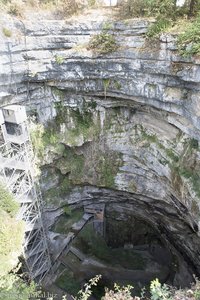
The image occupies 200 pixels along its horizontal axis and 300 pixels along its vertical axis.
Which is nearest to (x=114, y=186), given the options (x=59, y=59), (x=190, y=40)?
(x=59, y=59)

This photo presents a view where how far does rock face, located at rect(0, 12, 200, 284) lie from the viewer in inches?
444

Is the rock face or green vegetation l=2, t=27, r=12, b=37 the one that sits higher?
green vegetation l=2, t=27, r=12, b=37

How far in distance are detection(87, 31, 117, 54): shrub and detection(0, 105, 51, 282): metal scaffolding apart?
3990mm

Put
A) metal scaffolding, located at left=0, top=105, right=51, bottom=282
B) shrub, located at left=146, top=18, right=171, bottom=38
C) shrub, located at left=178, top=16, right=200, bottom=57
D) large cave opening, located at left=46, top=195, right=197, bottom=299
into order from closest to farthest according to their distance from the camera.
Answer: shrub, located at left=178, top=16, right=200, bottom=57, shrub, located at left=146, top=18, right=171, bottom=38, metal scaffolding, located at left=0, top=105, right=51, bottom=282, large cave opening, located at left=46, top=195, right=197, bottom=299

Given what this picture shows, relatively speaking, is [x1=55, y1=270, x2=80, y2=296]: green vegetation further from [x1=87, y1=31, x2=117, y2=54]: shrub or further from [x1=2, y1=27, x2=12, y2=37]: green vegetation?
[x1=2, y1=27, x2=12, y2=37]: green vegetation

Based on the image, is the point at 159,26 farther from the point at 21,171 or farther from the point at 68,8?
the point at 21,171

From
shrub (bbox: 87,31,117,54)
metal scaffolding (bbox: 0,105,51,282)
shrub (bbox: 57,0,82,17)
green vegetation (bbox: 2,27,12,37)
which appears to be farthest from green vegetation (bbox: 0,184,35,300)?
shrub (bbox: 57,0,82,17)

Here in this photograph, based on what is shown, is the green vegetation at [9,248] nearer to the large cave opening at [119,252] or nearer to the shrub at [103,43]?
the large cave opening at [119,252]

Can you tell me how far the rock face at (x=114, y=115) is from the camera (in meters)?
11.3

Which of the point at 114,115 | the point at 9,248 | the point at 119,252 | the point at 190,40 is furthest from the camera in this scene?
the point at 119,252

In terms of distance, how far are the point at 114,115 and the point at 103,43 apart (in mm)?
3657

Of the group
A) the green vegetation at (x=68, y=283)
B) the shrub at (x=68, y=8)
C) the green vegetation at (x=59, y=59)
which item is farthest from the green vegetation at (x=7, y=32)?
the green vegetation at (x=68, y=283)

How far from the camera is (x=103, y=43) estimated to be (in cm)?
1195

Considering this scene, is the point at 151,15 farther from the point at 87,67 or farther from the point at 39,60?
the point at 39,60
